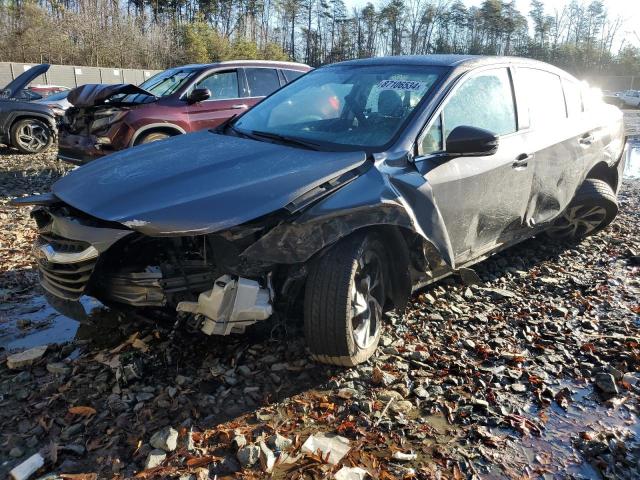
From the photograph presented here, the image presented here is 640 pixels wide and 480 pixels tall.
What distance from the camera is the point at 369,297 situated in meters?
2.98

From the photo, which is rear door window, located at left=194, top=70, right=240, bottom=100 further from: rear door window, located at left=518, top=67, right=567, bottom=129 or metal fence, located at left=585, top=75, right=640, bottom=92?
metal fence, located at left=585, top=75, right=640, bottom=92

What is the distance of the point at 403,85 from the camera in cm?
352

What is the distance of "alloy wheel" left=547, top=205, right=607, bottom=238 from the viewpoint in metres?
5.05

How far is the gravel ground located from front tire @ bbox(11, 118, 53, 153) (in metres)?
7.41

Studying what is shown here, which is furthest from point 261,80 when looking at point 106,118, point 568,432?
point 568,432

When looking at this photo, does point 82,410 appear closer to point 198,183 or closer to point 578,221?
point 198,183

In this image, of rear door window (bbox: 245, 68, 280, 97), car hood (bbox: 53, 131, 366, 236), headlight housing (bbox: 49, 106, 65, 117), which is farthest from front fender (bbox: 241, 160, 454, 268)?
headlight housing (bbox: 49, 106, 65, 117)

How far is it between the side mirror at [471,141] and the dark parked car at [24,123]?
909 cm

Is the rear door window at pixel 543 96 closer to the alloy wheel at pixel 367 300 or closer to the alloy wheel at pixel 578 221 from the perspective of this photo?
the alloy wheel at pixel 578 221

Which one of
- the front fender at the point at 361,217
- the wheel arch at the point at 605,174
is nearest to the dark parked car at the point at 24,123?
the front fender at the point at 361,217

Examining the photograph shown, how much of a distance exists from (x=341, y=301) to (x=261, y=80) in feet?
21.4

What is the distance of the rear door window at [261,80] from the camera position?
27.4 feet

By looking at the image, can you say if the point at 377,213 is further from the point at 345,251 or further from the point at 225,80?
the point at 225,80

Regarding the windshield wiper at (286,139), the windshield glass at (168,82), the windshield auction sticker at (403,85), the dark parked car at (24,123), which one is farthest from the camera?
the dark parked car at (24,123)
